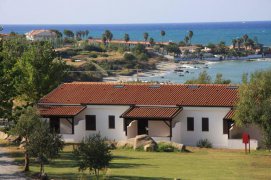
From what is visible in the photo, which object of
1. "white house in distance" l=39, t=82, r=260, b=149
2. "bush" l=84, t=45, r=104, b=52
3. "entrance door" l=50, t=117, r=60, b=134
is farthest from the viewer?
"bush" l=84, t=45, r=104, b=52

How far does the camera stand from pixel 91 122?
48656mm

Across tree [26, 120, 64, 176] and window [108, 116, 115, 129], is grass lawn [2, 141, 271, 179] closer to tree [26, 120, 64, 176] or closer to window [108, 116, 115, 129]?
tree [26, 120, 64, 176]

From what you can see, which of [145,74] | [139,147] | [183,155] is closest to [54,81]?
[139,147]

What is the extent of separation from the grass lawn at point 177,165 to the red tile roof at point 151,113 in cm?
351

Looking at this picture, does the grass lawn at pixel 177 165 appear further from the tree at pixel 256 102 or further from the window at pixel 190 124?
the window at pixel 190 124

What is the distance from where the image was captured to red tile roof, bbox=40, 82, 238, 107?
47.7 meters

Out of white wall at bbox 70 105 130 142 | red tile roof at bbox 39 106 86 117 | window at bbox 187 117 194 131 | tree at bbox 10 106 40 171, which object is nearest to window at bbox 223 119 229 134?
window at bbox 187 117 194 131

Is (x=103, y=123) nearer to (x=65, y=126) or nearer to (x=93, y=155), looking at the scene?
(x=65, y=126)

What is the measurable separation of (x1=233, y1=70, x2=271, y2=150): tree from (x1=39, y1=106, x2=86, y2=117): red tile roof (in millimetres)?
11592

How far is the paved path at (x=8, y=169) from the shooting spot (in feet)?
108

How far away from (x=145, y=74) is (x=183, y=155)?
12387 cm

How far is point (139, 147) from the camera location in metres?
43.6

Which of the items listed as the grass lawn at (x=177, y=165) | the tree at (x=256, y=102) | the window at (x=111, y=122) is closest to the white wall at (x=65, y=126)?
the window at (x=111, y=122)

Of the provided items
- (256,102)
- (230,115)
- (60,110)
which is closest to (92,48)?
(60,110)
